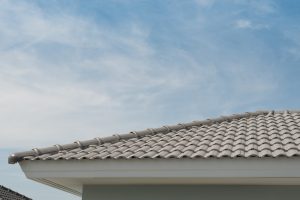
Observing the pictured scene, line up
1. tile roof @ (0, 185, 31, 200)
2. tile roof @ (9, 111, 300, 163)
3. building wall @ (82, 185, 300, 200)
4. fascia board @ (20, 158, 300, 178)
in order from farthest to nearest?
tile roof @ (0, 185, 31, 200) → building wall @ (82, 185, 300, 200) → tile roof @ (9, 111, 300, 163) → fascia board @ (20, 158, 300, 178)

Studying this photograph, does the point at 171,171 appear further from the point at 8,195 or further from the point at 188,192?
the point at 8,195

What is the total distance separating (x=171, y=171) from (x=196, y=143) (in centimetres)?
123

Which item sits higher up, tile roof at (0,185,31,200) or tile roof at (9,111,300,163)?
tile roof at (0,185,31,200)

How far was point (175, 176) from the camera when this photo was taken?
6.43m

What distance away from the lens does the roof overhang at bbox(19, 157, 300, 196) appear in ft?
20.2

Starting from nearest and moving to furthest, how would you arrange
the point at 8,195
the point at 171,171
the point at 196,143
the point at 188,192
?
the point at 171,171 < the point at 188,192 < the point at 196,143 < the point at 8,195

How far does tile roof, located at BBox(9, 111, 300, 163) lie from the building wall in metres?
0.54

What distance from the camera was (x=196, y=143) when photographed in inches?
299

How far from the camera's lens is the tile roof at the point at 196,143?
21.9 feet

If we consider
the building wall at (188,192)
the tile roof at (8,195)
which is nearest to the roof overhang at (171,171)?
the building wall at (188,192)

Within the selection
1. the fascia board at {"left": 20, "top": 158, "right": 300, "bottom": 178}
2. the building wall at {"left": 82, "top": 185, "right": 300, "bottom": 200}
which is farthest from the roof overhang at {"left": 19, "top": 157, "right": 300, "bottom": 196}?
the building wall at {"left": 82, "top": 185, "right": 300, "bottom": 200}

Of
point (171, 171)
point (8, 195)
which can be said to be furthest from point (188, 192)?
point (8, 195)

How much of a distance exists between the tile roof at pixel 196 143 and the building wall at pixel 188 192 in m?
0.54

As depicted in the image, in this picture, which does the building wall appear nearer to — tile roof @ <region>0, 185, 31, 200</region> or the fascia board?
the fascia board
